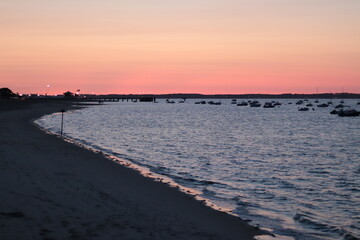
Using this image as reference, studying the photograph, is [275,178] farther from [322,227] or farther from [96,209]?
[96,209]

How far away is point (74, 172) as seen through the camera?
17.9 m

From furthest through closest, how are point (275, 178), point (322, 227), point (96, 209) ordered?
1. point (275, 178)
2. point (322, 227)
3. point (96, 209)

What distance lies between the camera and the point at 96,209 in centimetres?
1162

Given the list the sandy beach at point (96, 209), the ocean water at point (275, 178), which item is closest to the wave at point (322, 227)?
the ocean water at point (275, 178)

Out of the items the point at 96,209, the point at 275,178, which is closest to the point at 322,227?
the point at 96,209

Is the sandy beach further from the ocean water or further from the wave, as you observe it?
the wave

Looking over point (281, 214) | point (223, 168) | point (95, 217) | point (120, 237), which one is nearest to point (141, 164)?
point (223, 168)

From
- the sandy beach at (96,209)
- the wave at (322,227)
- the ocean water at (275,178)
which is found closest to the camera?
the sandy beach at (96,209)

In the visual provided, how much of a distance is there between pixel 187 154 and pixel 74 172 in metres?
13.3

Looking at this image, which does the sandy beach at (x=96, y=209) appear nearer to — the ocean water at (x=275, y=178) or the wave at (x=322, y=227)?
the ocean water at (x=275, y=178)

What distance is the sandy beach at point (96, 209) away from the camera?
9422 mm

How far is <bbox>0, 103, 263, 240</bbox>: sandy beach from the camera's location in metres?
9.42

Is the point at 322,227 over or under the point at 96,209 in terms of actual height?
under

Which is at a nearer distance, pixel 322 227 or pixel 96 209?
pixel 96 209
